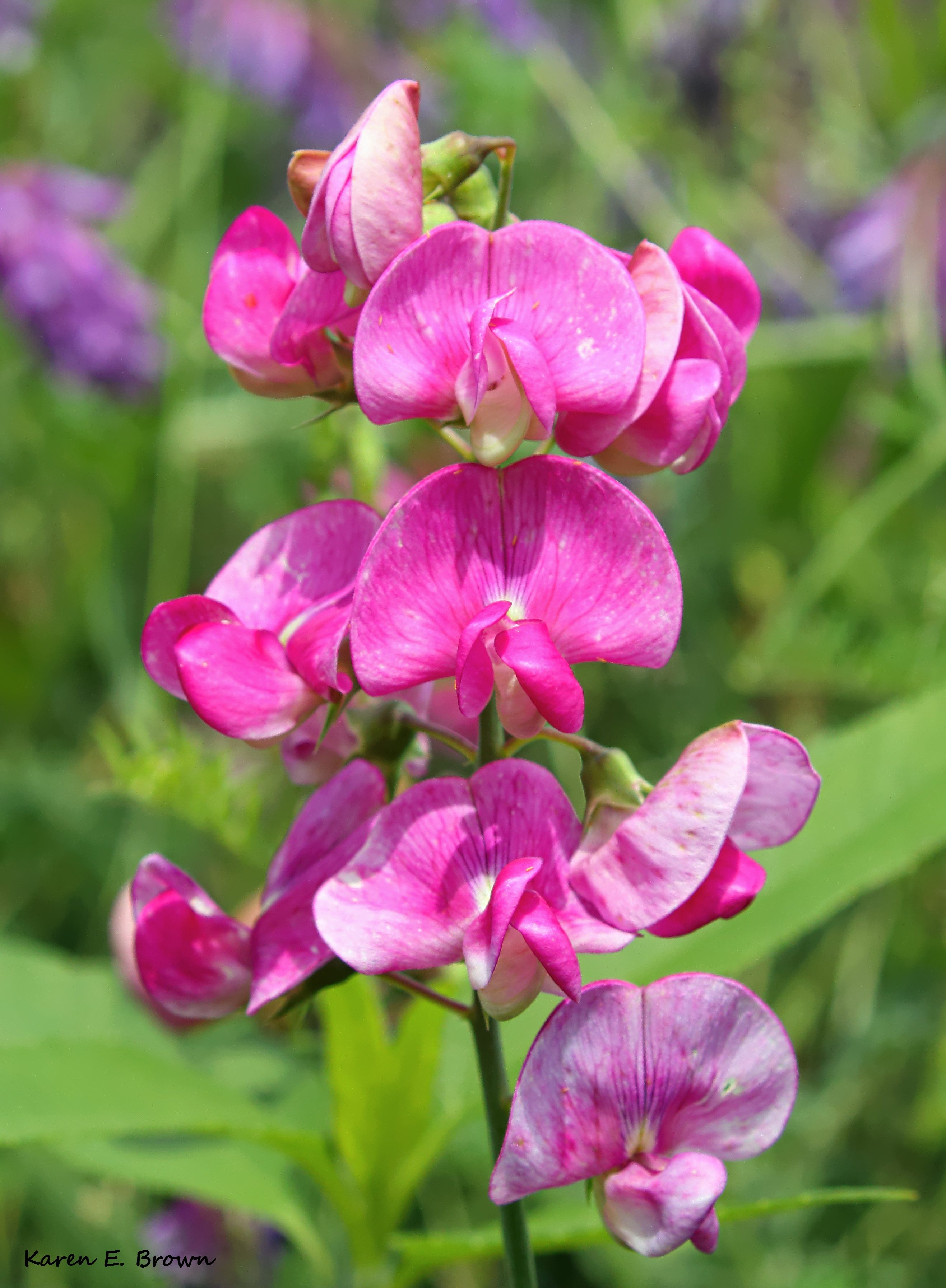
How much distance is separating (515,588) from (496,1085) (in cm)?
20

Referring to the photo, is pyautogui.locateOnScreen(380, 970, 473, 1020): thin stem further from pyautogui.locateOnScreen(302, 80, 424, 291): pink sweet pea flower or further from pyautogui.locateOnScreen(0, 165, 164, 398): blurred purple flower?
pyautogui.locateOnScreen(0, 165, 164, 398): blurred purple flower

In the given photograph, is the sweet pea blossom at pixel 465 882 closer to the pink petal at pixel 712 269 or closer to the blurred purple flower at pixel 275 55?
the pink petal at pixel 712 269

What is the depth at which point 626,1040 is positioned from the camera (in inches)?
16.8

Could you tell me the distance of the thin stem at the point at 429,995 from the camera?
0.48 meters

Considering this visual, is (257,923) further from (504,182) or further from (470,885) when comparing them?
(504,182)

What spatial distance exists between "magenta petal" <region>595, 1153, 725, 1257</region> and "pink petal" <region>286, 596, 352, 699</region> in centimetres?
21

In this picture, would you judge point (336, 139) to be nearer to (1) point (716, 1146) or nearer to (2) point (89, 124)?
(2) point (89, 124)

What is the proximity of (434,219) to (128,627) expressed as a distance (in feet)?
3.93

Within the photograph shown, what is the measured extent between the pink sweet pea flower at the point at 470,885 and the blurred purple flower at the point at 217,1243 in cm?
69

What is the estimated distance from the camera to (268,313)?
51 centimetres

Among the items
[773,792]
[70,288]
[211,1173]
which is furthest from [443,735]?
[70,288]

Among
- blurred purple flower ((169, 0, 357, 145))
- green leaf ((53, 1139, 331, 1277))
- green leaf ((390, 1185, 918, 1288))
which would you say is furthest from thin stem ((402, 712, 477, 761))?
blurred purple flower ((169, 0, 357, 145))

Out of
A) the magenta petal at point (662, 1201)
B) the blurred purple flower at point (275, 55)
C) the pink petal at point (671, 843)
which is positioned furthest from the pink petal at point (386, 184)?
the blurred purple flower at point (275, 55)

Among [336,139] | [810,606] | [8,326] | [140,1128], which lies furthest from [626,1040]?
[336,139]
